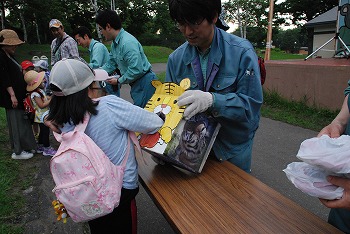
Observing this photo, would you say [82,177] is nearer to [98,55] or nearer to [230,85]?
[230,85]

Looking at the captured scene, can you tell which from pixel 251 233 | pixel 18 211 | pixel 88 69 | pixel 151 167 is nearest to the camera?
pixel 251 233

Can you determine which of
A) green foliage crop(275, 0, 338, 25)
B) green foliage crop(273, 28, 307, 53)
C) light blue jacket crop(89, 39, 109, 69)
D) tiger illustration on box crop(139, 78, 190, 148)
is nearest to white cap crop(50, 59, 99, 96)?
tiger illustration on box crop(139, 78, 190, 148)

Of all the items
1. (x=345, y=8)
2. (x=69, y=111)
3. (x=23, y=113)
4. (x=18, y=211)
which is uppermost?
(x=345, y=8)

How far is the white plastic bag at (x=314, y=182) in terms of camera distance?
0.91m

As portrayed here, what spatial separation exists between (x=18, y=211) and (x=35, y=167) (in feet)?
3.81

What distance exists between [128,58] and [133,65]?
0.12m

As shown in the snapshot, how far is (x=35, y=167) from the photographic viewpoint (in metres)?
3.81

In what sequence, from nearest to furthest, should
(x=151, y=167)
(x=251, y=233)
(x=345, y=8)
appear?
(x=251, y=233) < (x=151, y=167) < (x=345, y=8)

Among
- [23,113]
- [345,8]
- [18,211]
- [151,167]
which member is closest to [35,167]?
[23,113]

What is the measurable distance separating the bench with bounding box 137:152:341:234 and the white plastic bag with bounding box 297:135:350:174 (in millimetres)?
428

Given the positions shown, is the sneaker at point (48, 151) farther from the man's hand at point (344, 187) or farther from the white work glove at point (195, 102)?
the man's hand at point (344, 187)

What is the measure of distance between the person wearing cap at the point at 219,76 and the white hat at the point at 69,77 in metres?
0.57

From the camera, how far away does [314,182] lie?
3.07 feet

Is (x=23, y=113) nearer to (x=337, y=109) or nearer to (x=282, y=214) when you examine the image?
(x=282, y=214)
